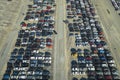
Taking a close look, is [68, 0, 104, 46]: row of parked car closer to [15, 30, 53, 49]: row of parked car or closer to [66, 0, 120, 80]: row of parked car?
[66, 0, 120, 80]: row of parked car

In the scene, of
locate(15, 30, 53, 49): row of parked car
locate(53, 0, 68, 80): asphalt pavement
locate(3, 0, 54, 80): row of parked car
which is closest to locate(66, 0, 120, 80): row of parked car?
locate(53, 0, 68, 80): asphalt pavement

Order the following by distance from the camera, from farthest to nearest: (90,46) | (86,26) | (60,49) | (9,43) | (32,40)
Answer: (86,26)
(32,40)
(9,43)
(90,46)
(60,49)

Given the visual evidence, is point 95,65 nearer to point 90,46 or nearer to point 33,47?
point 90,46

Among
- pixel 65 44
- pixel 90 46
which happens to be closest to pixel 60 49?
pixel 65 44

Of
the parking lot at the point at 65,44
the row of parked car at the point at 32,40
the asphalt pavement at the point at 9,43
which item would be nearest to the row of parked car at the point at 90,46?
the parking lot at the point at 65,44

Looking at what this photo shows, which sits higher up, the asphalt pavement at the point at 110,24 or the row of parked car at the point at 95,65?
the asphalt pavement at the point at 110,24

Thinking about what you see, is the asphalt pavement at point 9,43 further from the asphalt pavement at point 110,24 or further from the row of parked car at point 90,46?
the asphalt pavement at point 110,24
